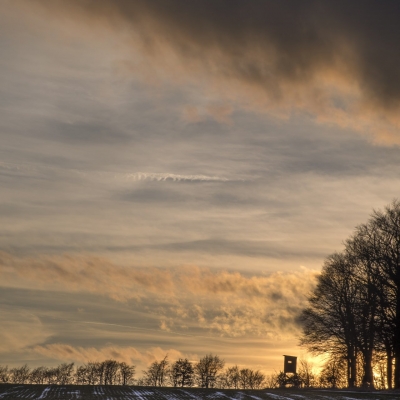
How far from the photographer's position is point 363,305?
57656mm

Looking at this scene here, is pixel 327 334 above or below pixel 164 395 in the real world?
above

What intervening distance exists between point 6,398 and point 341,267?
123 ft

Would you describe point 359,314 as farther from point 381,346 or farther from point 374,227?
point 374,227

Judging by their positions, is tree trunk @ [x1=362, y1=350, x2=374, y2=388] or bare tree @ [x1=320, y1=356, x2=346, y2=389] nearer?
tree trunk @ [x1=362, y1=350, x2=374, y2=388]

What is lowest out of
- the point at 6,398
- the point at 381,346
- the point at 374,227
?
the point at 6,398

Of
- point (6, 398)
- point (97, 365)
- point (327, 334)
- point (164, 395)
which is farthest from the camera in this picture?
point (97, 365)

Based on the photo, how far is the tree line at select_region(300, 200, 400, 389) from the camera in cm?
5250

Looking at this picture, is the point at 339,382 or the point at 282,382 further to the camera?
the point at 339,382

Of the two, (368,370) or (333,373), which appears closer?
(368,370)

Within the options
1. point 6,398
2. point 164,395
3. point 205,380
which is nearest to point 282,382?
point 164,395

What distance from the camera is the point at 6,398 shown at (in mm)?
36062

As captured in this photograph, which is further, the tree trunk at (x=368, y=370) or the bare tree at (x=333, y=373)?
the bare tree at (x=333, y=373)

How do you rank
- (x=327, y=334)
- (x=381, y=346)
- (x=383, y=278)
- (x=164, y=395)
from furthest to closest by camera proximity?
(x=327, y=334) < (x=381, y=346) < (x=383, y=278) < (x=164, y=395)

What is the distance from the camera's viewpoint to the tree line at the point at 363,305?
2067 inches
